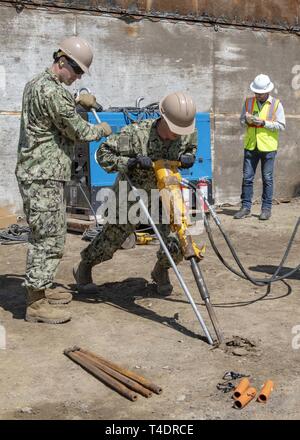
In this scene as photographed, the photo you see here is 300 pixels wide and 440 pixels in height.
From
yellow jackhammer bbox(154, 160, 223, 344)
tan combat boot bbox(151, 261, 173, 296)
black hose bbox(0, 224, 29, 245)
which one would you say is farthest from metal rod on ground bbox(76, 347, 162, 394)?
black hose bbox(0, 224, 29, 245)

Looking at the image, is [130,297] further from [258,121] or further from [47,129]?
[258,121]

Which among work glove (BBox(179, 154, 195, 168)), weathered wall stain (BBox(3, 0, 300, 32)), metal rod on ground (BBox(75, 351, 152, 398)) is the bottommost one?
metal rod on ground (BBox(75, 351, 152, 398))

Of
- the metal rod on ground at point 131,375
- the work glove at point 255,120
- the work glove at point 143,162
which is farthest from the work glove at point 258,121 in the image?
the metal rod on ground at point 131,375

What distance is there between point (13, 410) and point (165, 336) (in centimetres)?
144

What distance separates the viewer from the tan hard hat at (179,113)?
4.84 m

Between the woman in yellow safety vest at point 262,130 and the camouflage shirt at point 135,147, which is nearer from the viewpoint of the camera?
the camouflage shirt at point 135,147

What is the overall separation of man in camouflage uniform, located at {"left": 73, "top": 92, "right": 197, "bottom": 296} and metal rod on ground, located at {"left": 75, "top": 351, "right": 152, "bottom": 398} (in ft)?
4.04

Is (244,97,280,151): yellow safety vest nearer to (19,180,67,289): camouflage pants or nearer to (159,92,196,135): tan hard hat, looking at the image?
(159,92,196,135): tan hard hat

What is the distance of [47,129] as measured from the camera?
4852mm

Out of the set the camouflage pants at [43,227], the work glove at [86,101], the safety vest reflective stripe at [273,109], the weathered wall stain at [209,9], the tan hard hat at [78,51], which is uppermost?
the weathered wall stain at [209,9]

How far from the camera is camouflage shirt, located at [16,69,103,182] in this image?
4.75 m

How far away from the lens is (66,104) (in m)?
4.75

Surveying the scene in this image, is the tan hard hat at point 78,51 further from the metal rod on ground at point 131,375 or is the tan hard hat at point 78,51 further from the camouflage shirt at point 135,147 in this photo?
the metal rod on ground at point 131,375

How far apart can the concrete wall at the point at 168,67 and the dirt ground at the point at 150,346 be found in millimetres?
2938
